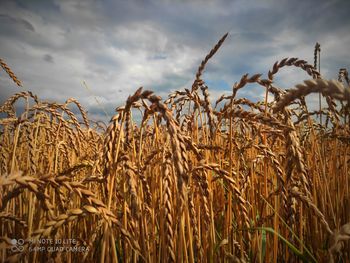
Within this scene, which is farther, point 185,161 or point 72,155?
point 72,155

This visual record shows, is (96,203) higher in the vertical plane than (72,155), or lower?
lower

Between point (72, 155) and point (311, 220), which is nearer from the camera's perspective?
point (311, 220)

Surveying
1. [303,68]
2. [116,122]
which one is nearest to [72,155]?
[116,122]

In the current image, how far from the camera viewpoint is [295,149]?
1054 millimetres

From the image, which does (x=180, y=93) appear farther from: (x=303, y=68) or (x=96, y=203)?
(x=96, y=203)

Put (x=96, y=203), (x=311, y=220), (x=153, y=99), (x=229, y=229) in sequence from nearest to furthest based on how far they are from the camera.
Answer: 1. (x=153, y=99)
2. (x=96, y=203)
3. (x=229, y=229)
4. (x=311, y=220)

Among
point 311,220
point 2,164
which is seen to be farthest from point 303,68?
point 2,164

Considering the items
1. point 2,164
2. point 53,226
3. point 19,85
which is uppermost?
point 19,85

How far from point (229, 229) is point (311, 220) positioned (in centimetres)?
85

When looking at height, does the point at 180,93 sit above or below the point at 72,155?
above

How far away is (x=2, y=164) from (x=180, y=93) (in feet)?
5.82

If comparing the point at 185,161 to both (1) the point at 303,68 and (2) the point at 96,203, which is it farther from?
(1) the point at 303,68

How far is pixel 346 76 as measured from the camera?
2738mm

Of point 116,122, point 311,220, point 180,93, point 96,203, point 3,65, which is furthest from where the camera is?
point 3,65
